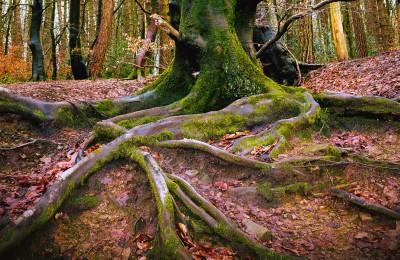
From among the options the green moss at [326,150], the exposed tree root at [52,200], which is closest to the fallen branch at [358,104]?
the green moss at [326,150]

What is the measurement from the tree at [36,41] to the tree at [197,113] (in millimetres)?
7602

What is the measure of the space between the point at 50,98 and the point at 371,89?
6974 millimetres

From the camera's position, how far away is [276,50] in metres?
10.2

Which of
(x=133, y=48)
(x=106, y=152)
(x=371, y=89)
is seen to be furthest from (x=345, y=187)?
(x=133, y=48)

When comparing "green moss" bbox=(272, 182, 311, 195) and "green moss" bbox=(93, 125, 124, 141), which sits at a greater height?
"green moss" bbox=(93, 125, 124, 141)

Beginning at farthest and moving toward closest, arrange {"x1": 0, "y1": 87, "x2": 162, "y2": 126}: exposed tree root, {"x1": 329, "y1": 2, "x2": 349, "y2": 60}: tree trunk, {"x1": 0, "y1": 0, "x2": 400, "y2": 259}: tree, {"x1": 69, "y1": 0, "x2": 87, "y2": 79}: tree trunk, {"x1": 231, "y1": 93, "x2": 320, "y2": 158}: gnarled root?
{"x1": 69, "y1": 0, "x2": 87, "y2": 79}: tree trunk, {"x1": 329, "y1": 2, "x2": 349, "y2": 60}: tree trunk, {"x1": 0, "y1": 87, "x2": 162, "y2": 126}: exposed tree root, {"x1": 231, "y1": 93, "x2": 320, "y2": 158}: gnarled root, {"x1": 0, "y1": 0, "x2": 400, "y2": 259}: tree

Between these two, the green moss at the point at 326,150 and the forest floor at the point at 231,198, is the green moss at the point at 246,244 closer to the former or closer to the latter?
the forest floor at the point at 231,198

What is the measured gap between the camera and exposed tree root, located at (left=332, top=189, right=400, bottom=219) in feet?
11.3

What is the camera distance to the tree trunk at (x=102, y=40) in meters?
11.6

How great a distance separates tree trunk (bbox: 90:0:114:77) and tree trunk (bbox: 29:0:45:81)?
2285 mm

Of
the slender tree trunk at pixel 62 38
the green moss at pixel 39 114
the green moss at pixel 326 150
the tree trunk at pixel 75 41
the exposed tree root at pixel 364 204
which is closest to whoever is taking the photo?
the exposed tree root at pixel 364 204

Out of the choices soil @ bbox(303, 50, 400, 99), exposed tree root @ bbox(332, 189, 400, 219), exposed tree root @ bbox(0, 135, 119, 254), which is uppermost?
soil @ bbox(303, 50, 400, 99)

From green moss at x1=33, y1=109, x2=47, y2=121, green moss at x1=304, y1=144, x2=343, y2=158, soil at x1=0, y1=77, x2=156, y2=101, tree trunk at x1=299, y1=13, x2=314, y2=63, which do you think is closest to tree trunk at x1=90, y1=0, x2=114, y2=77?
soil at x1=0, y1=77, x2=156, y2=101

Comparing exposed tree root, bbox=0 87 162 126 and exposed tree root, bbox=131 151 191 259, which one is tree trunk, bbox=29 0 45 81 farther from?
exposed tree root, bbox=131 151 191 259
